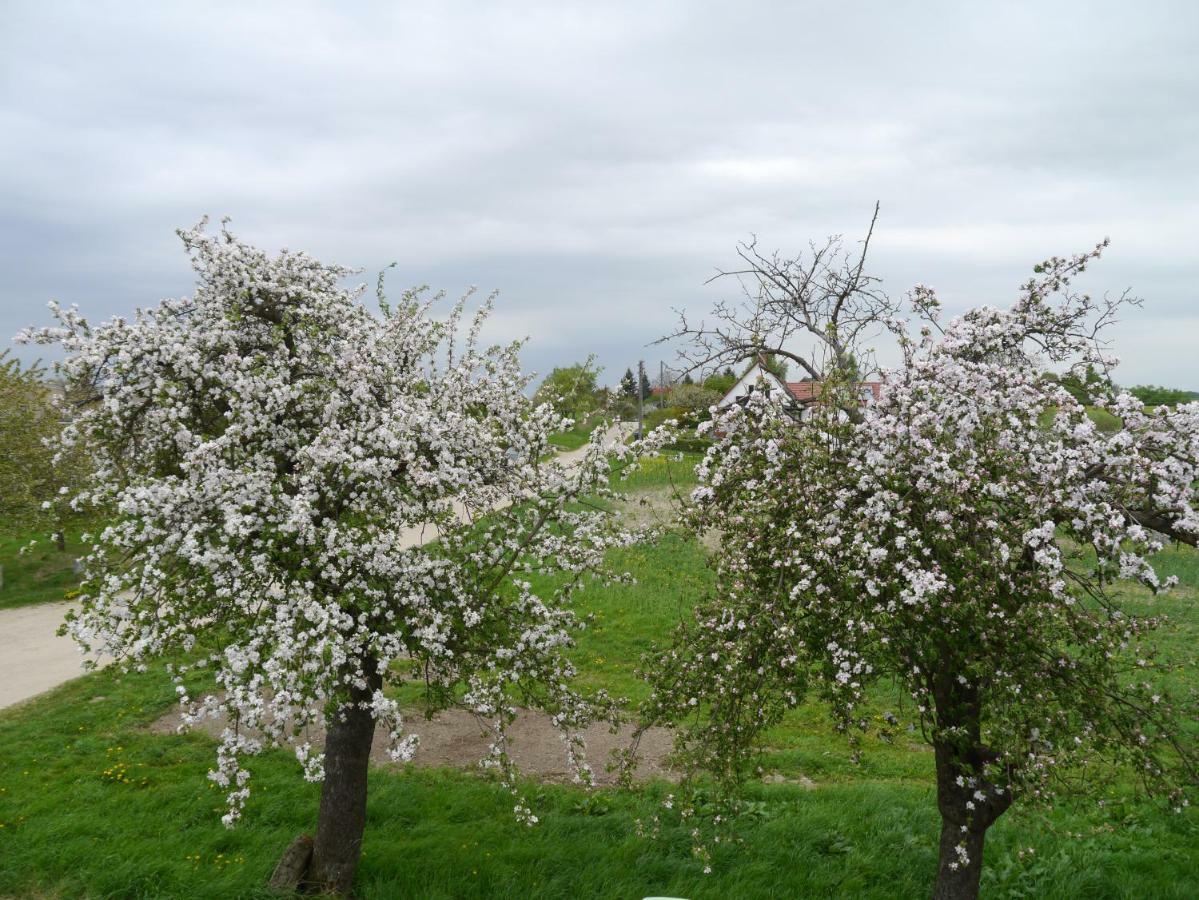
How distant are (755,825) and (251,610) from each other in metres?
7.43

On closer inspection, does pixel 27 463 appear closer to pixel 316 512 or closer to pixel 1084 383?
pixel 316 512

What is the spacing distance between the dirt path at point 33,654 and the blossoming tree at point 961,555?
768 centimetres

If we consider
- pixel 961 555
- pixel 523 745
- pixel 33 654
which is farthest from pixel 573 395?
pixel 33 654

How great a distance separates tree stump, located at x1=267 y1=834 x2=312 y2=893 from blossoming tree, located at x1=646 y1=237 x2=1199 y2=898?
4942mm

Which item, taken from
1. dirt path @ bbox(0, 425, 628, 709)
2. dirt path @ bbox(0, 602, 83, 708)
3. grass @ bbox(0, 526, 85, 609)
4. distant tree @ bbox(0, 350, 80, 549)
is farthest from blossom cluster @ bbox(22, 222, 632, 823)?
grass @ bbox(0, 526, 85, 609)

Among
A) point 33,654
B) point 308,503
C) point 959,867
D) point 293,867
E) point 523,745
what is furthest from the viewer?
point 33,654

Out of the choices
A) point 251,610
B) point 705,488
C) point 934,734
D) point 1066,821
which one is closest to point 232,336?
point 251,610

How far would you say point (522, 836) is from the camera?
1104 cm

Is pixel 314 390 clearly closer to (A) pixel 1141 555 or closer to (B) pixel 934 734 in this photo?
(B) pixel 934 734

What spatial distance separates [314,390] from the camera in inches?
366

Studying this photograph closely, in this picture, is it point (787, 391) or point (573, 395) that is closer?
point (787, 391)

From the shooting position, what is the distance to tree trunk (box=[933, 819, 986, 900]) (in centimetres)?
861

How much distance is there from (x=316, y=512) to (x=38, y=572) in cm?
2461

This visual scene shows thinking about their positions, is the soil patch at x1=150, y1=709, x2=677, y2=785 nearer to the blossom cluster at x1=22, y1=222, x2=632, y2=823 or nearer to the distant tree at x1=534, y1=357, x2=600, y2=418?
the blossom cluster at x1=22, y1=222, x2=632, y2=823
